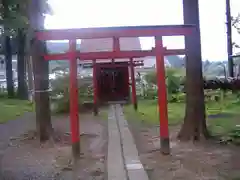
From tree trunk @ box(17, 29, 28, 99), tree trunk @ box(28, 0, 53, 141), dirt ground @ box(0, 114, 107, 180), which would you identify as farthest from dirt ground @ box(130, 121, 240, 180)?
tree trunk @ box(17, 29, 28, 99)

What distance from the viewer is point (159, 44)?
7867mm

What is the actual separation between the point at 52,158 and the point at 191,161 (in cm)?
259

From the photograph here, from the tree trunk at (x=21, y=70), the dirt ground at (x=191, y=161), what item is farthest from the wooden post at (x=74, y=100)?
the tree trunk at (x=21, y=70)

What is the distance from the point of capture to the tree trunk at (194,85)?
29.4ft

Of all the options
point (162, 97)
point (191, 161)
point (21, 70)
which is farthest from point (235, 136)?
point (21, 70)

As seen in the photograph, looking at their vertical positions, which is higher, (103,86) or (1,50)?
(1,50)

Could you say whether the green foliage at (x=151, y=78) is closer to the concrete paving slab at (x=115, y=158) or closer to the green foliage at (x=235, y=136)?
the concrete paving slab at (x=115, y=158)

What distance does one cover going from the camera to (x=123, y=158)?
748 centimetres

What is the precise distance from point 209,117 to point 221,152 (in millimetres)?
6284

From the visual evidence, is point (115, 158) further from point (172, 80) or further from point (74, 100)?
point (172, 80)

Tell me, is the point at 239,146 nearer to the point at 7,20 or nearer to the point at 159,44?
the point at 159,44

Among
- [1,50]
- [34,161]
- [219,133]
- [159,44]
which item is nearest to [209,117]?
[219,133]

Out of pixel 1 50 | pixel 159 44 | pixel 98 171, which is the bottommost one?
pixel 98 171

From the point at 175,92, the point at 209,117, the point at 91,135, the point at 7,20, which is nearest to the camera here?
the point at 91,135
